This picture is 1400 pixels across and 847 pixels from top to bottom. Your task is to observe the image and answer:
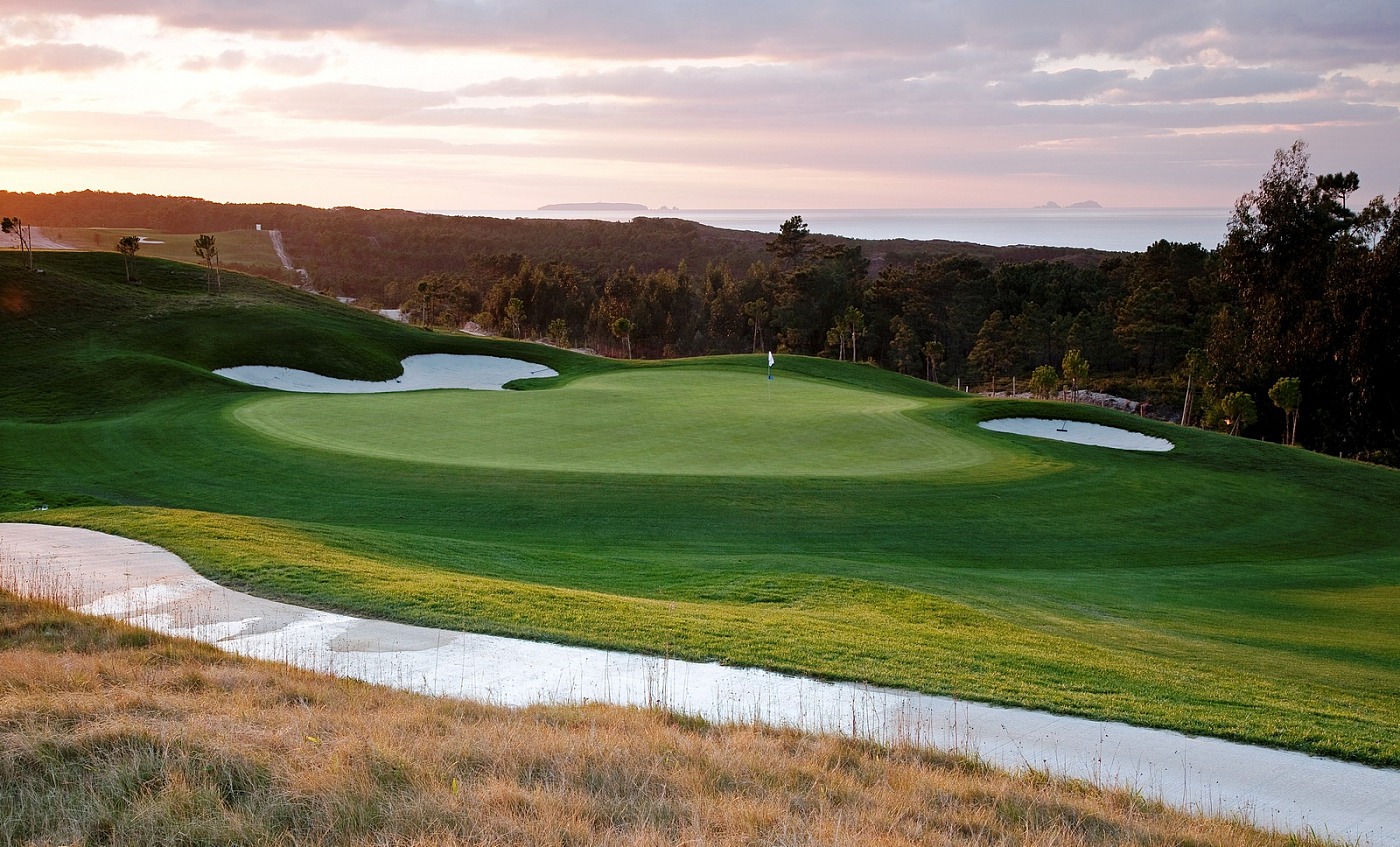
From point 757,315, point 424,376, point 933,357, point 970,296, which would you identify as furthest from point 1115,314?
point 424,376

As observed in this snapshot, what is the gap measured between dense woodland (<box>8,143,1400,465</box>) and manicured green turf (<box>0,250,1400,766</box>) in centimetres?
2139

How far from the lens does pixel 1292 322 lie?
41.9 metres

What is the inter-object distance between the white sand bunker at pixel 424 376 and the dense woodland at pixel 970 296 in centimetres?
2500

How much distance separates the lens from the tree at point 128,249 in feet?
139

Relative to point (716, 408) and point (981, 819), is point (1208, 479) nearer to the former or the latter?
point (716, 408)

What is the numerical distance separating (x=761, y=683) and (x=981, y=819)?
277 cm

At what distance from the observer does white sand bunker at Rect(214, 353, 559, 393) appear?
1368 inches

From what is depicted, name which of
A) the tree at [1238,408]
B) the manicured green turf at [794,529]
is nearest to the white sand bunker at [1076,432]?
the manicured green turf at [794,529]

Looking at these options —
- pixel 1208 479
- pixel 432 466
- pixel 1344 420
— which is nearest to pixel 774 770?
pixel 432 466

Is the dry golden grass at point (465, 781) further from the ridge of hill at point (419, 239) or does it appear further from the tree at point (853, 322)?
the ridge of hill at point (419, 239)

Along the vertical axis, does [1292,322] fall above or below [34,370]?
above

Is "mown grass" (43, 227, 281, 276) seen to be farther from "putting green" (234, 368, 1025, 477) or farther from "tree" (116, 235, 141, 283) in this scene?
"putting green" (234, 368, 1025, 477)

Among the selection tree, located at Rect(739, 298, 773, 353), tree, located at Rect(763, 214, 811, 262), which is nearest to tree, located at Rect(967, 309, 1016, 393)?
tree, located at Rect(739, 298, 773, 353)

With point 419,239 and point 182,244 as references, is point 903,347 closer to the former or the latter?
point 182,244
